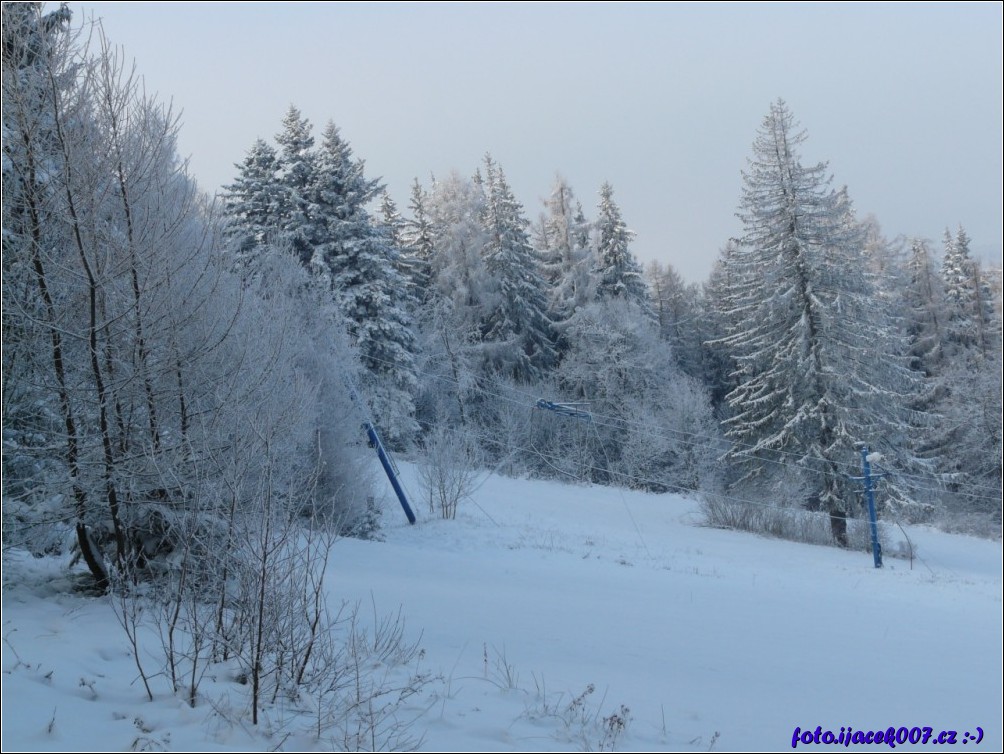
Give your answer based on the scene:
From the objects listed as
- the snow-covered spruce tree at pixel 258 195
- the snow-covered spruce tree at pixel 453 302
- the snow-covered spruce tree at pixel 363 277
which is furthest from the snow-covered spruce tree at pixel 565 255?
the snow-covered spruce tree at pixel 258 195

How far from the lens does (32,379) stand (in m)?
6.55

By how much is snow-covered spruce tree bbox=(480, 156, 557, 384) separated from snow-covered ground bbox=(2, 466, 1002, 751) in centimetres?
2070

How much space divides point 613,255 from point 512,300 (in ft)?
22.7

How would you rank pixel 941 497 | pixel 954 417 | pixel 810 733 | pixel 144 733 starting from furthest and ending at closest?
pixel 954 417 → pixel 941 497 → pixel 810 733 → pixel 144 733

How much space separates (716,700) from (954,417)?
34169 millimetres

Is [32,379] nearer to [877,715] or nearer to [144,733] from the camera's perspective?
[144,733]

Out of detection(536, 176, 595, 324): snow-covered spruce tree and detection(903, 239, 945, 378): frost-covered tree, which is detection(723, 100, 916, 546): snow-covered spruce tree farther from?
detection(903, 239, 945, 378): frost-covered tree

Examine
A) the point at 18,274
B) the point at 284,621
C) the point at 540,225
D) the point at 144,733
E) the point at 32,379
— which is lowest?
the point at 144,733

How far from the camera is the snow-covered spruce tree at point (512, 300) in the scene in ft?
122

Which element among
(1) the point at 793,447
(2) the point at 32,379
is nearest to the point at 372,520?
(2) the point at 32,379

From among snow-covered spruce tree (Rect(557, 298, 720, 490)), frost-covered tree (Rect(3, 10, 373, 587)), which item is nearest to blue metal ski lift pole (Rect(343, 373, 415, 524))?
frost-covered tree (Rect(3, 10, 373, 587))

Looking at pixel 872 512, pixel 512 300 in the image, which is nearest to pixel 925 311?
pixel 512 300

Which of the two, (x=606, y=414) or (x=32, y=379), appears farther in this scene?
(x=606, y=414)

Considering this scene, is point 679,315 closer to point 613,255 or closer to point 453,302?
point 613,255
